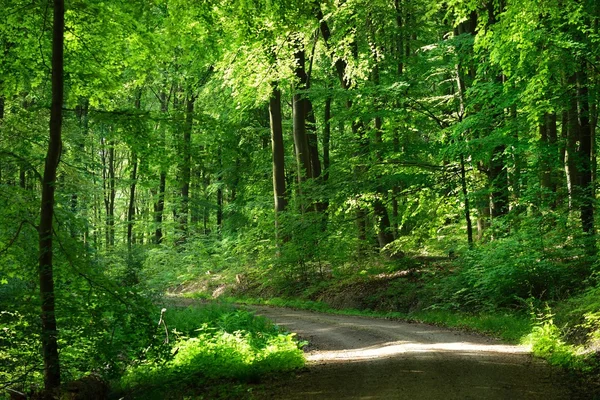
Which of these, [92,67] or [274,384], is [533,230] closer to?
[274,384]

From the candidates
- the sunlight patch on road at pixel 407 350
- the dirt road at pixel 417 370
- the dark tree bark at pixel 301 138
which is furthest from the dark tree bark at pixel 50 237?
the dark tree bark at pixel 301 138

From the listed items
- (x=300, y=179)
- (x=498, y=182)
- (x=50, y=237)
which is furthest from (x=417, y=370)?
(x=300, y=179)

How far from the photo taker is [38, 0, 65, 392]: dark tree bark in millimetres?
7199

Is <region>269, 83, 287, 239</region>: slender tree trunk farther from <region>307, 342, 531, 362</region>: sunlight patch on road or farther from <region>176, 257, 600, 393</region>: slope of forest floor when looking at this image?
<region>307, 342, 531, 362</region>: sunlight patch on road

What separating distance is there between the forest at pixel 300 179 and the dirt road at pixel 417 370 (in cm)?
74

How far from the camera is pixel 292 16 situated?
11.2 m

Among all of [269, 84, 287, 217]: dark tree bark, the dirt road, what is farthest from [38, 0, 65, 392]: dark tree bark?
[269, 84, 287, 217]: dark tree bark

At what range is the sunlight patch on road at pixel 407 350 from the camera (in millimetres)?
10492

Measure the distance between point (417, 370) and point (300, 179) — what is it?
15.2 meters

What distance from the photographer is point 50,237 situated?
7.62m

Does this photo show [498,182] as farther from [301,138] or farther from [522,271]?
[301,138]

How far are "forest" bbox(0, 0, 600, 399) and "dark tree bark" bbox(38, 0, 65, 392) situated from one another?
1.1 inches

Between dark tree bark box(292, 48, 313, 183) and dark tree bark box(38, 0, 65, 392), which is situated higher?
dark tree bark box(292, 48, 313, 183)

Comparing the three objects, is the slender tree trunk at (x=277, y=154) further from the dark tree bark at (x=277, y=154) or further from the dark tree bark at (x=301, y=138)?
the dark tree bark at (x=301, y=138)
